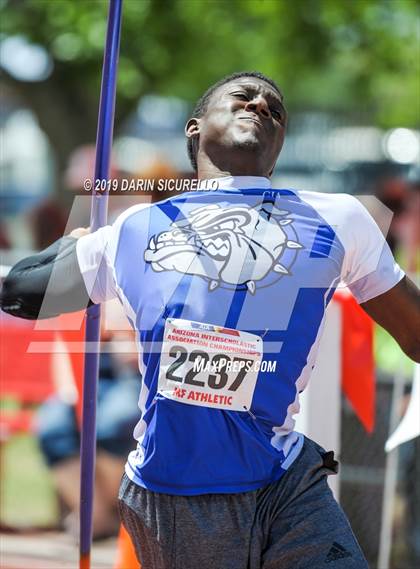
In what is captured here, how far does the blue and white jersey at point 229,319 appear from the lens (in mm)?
2684

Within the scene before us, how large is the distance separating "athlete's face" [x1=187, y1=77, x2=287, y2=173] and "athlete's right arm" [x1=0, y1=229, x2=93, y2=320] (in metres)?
0.46

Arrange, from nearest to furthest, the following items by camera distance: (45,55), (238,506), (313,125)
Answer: (238,506), (45,55), (313,125)

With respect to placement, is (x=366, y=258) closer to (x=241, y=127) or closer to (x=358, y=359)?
(x=241, y=127)

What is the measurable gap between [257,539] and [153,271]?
71 cm

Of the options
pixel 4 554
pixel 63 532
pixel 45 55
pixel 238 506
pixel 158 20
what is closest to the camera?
pixel 238 506

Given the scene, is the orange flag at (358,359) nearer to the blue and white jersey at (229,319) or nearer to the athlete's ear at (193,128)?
the athlete's ear at (193,128)

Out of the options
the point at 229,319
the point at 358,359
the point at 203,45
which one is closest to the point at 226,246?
the point at 229,319

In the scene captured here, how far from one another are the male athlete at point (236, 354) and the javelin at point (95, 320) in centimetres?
49

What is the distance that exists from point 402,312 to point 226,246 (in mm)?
505

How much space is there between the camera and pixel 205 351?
107 inches

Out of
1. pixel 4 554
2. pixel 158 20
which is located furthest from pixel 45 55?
pixel 4 554

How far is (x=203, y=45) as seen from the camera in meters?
12.6

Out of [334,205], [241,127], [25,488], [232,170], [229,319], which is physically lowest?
[25,488]

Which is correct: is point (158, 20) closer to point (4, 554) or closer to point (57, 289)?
point (4, 554)
